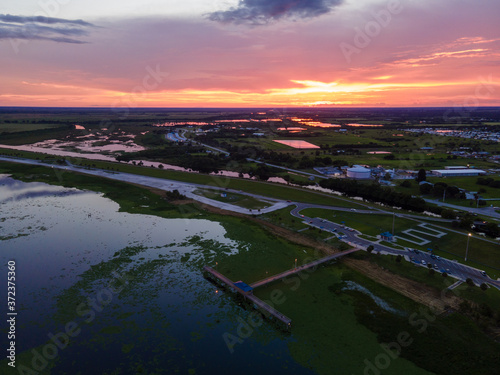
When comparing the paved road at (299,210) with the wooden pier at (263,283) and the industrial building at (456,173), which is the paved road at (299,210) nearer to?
the wooden pier at (263,283)

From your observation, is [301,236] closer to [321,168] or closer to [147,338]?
[147,338]

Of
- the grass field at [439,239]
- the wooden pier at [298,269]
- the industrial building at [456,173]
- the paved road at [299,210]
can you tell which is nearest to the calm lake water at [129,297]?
the wooden pier at [298,269]

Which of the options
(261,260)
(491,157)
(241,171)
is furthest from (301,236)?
(491,157)

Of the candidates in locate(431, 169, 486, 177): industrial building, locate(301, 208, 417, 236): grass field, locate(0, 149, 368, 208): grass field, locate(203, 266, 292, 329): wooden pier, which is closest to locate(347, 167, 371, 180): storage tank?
locate(431, 169, 486, 177): industrial building

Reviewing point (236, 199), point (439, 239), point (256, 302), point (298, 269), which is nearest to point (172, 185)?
point (236, 199)

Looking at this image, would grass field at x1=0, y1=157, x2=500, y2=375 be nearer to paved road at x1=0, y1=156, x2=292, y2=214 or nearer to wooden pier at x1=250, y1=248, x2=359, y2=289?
wooden pier at x1=250, y1=248, x2=359, y2=289

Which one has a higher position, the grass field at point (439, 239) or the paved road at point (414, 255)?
the grass field at point (439, 239)
